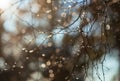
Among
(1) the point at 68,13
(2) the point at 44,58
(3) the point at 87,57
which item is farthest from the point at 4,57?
(3) the point at 87,57

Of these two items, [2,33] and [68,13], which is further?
[2,33]

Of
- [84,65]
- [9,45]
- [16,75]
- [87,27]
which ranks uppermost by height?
[87,27]

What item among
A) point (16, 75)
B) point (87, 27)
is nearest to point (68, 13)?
point (87, 27)

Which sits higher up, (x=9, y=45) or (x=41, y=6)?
(x=41, y=6)

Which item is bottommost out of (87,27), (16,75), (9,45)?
(16,75)

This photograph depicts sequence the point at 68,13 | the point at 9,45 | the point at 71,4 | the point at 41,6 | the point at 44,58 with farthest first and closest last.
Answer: the point at 9,45
the point at 44,58
the point at 41,6
the point at 68,13
the point at 71,4

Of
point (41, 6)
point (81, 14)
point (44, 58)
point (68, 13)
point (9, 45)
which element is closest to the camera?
point (81, 14)

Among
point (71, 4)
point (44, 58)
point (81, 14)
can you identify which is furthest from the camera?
point (44, 58)

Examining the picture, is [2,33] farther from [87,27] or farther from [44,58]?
[87,27]

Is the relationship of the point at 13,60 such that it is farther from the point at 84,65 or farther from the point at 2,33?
the point at 84,65
